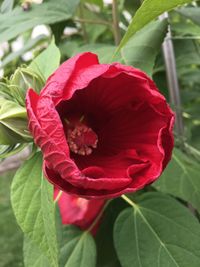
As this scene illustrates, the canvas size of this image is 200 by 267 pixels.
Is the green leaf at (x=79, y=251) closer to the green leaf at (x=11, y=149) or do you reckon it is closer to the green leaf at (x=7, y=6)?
the green leaf at (x=11, y=149)

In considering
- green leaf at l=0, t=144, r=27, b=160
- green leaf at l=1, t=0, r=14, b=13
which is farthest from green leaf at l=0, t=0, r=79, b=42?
green leaf at l=0, t=144, r=27, b=160

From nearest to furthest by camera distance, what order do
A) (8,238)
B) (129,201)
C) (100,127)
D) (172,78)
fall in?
(100,127) < (129,201) < (172,78) < (8,238)

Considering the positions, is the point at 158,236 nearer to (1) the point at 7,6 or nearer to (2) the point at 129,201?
(2) the point at 129,201

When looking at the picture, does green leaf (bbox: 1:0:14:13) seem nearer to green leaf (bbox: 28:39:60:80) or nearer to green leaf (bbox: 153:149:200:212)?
green leaf (bbox: 28:39:60:80)

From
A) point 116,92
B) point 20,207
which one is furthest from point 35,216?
point 116,92

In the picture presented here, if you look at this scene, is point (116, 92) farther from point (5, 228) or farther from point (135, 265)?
point (5, 228)

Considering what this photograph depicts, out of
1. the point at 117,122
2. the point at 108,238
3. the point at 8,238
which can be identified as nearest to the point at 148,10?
the point at 117,122

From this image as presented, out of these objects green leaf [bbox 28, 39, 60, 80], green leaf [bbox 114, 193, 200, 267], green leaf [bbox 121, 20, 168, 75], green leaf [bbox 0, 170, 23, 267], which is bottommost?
green leaf [bbox 0, 170, 23, 267]
